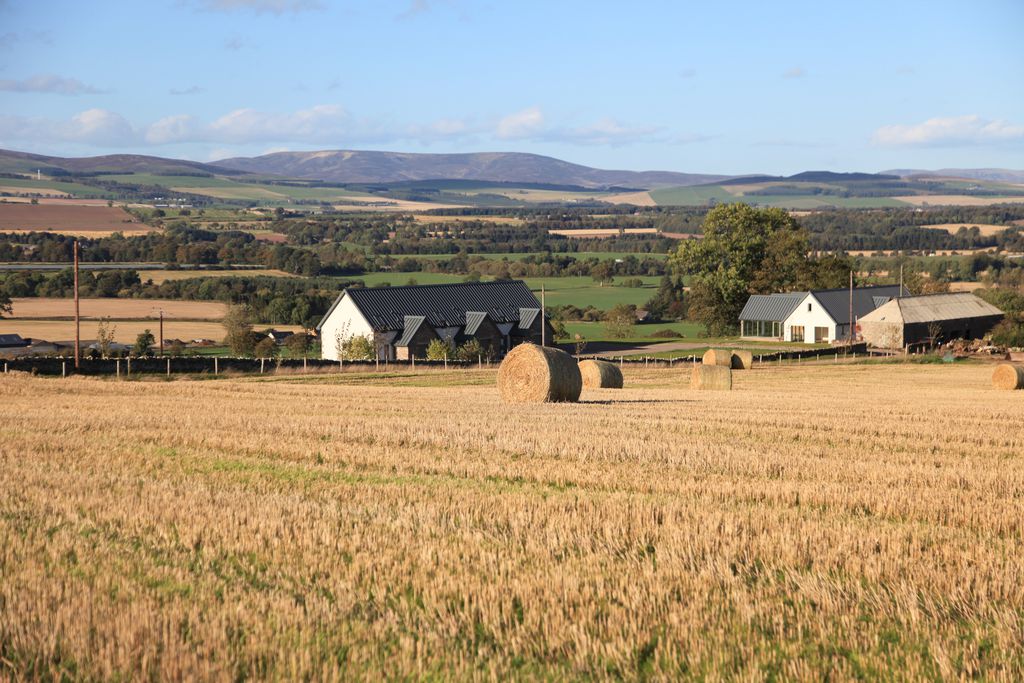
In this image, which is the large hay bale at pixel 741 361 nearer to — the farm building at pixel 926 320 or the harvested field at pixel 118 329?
the farm building at pixel 926 320

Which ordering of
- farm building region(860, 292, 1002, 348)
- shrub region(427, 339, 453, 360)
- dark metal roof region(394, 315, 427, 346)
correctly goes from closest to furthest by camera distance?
shrub region(427, 339, 453, 360)
dark metal roof region(394, 315, 427, 346)
farm building region(860, 292, 1002, 348)

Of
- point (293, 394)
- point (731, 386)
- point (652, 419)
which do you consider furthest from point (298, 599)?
point (731, 386)

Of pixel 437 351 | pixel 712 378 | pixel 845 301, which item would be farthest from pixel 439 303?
pixel 712 378

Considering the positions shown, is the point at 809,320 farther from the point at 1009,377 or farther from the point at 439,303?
the point at 1009,377

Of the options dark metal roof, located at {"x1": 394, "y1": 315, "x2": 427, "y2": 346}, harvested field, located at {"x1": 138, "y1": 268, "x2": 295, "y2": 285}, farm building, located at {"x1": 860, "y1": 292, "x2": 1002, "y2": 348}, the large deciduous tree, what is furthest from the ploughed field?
harvested field, located at {"x1": 138, "y1": 268, "x2": 295, "y2": 285}

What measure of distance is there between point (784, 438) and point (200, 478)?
381 inches

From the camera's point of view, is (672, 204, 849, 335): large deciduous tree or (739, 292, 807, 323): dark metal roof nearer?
(739, 292, 807, 323): dark metal roof

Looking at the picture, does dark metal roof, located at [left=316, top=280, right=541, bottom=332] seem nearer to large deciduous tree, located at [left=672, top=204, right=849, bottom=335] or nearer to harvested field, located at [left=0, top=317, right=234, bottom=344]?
harvested field, located at [left=0, top=317, right=234, bottom=344]

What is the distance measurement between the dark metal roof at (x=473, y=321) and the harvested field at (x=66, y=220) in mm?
78656

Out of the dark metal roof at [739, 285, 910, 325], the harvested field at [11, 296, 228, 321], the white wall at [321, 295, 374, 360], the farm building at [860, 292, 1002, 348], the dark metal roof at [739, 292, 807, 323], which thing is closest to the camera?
the white wall at [321, 295, 374, 360]

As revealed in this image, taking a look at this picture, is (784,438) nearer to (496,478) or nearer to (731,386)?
(496,478)

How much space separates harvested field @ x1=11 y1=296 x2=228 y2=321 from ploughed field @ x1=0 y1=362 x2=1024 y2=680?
68.8m

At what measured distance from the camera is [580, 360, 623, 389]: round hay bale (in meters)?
36.5

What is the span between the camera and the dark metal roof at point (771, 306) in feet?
280
